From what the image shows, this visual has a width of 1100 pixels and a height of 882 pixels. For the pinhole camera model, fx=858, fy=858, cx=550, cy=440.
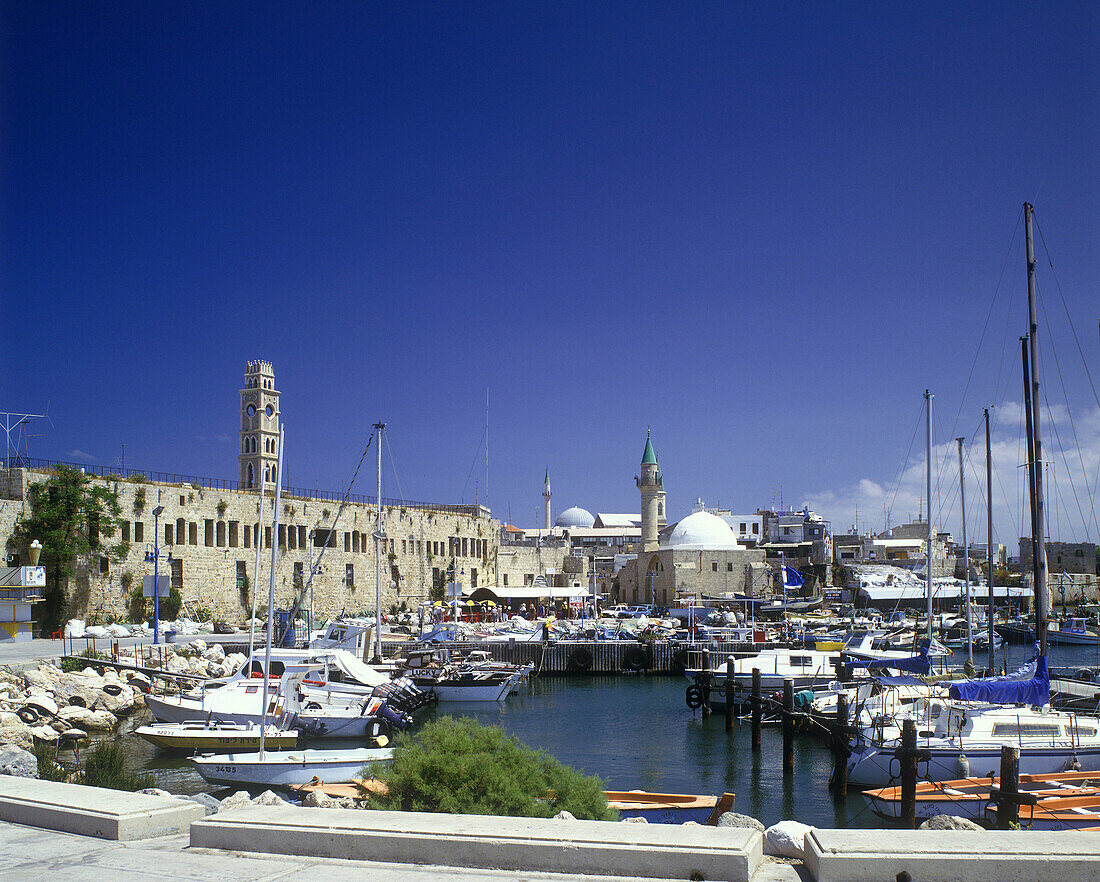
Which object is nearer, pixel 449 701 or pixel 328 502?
pixel 449 701

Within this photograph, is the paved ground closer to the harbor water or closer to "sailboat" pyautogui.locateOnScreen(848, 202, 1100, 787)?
the harbor water

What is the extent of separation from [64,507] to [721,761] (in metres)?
27.0

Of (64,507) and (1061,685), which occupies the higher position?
(64,507)

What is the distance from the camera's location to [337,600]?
4681cm

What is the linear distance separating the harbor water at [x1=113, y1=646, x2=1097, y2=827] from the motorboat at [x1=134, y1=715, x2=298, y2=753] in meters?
0.37

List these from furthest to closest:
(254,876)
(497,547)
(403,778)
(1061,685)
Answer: (497,547)
(1061,685)
(403,778)
(254,876)

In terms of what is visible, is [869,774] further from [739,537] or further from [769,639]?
[739,537]

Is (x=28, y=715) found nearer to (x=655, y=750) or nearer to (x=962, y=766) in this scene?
(x=655, y=750)

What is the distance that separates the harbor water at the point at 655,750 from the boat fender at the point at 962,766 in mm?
1851

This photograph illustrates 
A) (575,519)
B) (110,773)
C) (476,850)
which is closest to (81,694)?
(110,773)

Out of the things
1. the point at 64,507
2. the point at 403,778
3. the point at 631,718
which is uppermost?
the point at 64,507

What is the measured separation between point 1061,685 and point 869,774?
10.5 meters

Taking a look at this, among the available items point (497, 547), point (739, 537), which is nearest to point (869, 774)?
point (497, 547)

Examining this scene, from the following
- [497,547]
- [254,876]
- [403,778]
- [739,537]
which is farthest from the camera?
[739,537]
